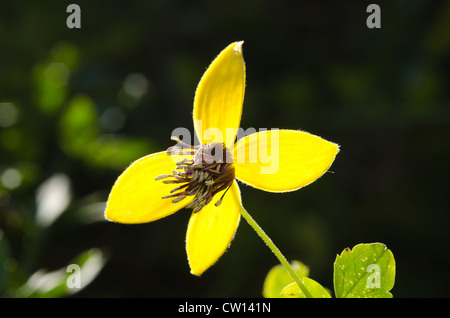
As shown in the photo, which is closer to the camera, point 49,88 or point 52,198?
point 52,198

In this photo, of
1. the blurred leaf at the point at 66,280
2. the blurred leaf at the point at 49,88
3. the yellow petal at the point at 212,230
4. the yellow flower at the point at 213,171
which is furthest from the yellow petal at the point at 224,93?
the blurred leaf at the point at 49,88

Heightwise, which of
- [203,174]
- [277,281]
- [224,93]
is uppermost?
[224,93]

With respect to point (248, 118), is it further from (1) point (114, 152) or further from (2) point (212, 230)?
(2) point (212, 230)

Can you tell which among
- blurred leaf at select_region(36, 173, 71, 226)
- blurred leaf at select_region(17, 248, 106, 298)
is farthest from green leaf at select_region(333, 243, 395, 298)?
blurred leaf at select_region(36, 173, 71, 226)

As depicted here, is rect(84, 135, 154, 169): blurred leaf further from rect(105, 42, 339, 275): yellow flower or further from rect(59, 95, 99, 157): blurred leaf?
rect(105, 42, 339, 275): yellow flower

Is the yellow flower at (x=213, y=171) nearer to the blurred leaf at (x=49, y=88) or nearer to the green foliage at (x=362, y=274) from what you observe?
the green foliage at (x=362, y=274)

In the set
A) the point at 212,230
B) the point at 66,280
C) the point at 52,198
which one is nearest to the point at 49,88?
the point at 52,198
